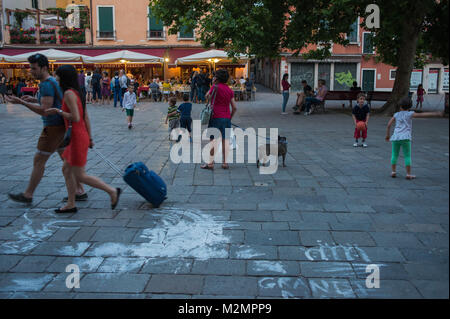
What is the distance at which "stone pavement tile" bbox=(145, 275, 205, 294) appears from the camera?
323 cm

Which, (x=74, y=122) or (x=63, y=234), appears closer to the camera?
(x=63, y=234)

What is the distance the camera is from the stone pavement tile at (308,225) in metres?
4.55

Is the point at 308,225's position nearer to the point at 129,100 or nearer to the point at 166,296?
the point at 166,296

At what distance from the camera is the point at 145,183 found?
17.0ft

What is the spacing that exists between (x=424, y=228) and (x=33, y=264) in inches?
149

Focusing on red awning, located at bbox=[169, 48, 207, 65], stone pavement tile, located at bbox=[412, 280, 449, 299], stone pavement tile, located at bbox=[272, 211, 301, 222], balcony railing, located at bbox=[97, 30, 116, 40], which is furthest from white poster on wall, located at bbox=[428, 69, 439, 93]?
stone pavement tile, located at bbox=[412, 280, 449, 299]

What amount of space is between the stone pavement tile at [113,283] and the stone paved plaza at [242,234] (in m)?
0.01

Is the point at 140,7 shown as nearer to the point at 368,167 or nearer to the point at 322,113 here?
the point at 322,113

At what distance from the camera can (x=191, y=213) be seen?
16.8 ft

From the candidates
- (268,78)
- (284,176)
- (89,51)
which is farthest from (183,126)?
(268,78)

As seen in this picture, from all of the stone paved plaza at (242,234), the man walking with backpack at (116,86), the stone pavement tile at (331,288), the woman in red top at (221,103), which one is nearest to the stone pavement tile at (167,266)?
the stone paved plaza at (242,234)

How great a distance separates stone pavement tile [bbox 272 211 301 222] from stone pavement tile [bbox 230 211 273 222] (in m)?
0.07

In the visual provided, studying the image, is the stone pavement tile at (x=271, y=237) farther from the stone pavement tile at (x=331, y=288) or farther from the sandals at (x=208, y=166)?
the sandals at (x=208, y=166)

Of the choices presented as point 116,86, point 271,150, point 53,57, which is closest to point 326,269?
point 271,150
